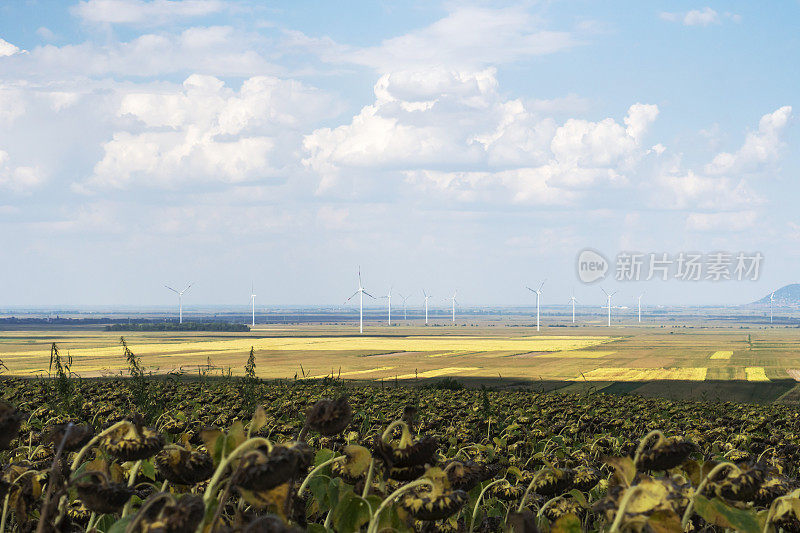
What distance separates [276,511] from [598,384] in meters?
65.1

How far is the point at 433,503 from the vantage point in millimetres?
3482

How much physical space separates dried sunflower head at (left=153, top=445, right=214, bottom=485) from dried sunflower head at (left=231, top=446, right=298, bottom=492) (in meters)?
1.06

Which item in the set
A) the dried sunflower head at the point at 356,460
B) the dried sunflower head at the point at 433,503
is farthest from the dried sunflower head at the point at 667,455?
the dried sunflower head at the point at 356,460

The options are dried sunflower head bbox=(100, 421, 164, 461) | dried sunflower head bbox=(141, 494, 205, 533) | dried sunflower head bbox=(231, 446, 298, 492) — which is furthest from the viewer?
dried sunflower head bbox=(100, 421, 164, 461)

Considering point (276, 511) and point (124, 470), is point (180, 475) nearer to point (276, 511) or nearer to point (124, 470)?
point (276, 511)

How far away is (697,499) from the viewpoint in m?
3.14

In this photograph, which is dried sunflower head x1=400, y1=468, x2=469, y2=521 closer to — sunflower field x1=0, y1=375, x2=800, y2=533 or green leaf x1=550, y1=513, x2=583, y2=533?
sunflower field x1=0, y1=375, x2=800, y2=533

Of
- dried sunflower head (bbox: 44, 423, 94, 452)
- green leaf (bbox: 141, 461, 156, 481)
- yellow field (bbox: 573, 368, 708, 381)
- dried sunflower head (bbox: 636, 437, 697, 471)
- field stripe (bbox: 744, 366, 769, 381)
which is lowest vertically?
field stripe (bbox: 744, 366, 769, 381)

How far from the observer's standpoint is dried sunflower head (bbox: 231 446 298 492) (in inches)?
105

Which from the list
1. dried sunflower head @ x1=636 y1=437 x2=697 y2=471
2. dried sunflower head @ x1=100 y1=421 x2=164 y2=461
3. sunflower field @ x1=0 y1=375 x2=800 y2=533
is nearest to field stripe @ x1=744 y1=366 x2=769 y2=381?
sunflower field @ x1=0 y1=375 x2=800 y2=533

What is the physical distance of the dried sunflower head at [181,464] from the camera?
3.68 m

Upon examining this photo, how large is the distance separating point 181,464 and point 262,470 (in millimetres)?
1171

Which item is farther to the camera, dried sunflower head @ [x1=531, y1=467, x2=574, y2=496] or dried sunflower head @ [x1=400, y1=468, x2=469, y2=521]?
dried sunflower head @ [x1=531, y1=467, x2=574, y2=496]

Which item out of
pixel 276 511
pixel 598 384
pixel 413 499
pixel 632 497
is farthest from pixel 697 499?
pixel 598 384
